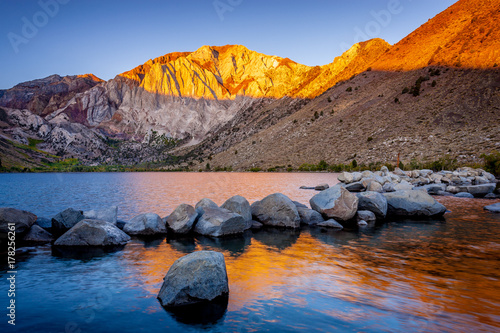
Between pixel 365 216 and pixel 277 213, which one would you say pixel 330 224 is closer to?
pixel 365 216

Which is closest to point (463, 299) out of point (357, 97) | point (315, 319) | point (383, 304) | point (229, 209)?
point (383, 304)

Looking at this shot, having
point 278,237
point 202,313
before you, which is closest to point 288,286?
point 202,313

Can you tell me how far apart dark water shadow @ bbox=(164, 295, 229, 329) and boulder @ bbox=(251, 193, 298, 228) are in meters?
12.4

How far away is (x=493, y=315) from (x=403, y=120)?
93.3m

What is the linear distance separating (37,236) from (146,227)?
19.4ft

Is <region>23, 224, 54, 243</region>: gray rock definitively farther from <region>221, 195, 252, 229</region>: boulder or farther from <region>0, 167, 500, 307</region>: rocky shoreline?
<region>221, 195, 252, 229</region>: boulder

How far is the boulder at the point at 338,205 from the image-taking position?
75.2 ft

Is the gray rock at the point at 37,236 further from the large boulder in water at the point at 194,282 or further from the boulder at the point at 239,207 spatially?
the large boulder in water at the point at 194,282

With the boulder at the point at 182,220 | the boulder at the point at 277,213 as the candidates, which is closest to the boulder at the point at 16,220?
the boulder at the point at 182,220

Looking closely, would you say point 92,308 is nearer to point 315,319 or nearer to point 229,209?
point 315,319

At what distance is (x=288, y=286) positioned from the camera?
1119 centimetres

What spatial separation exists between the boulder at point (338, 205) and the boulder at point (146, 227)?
11.7 meters

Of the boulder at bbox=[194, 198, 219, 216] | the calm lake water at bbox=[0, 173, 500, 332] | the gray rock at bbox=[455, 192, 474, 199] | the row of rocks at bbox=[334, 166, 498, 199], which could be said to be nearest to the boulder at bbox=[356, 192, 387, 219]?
the calm lake water at bbox=[0, 173, 500, 332]

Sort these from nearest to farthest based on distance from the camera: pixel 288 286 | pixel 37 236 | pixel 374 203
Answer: pixel 288 286, pixel 37 236, pixel 374 203
